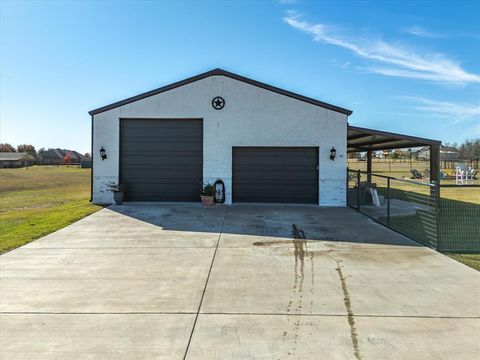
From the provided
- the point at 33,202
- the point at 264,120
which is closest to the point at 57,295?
the point at 264,120

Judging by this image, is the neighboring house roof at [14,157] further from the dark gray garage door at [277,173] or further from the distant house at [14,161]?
the dark gray garage door at [277,173]

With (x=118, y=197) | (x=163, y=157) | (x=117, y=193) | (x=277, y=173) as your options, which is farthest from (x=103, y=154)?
(x=277, y=173)

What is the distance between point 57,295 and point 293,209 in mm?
7913

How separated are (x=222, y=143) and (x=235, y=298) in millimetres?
8638

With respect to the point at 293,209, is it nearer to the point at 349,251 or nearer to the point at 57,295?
the point at 349,251

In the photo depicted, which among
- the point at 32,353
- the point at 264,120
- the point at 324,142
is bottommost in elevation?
the point at 32,353

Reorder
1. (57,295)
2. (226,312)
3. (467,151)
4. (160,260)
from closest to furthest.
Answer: (226,312), (57,295), (160,260), (467,151)

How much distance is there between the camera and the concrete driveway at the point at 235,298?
3.03 m

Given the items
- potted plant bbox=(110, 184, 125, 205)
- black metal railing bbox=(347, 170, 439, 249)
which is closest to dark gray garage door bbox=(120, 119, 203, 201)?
potted plant bbox=(110, 184, 125, 205)

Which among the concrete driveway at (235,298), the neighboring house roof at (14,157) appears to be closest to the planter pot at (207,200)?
the concrete driveway at (235,298)

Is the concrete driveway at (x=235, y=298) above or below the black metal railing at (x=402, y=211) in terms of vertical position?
below

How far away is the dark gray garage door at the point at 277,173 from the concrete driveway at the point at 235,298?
505 centimetres

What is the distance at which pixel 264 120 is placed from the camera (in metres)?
12.2

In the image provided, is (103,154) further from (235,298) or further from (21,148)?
(21,148)
